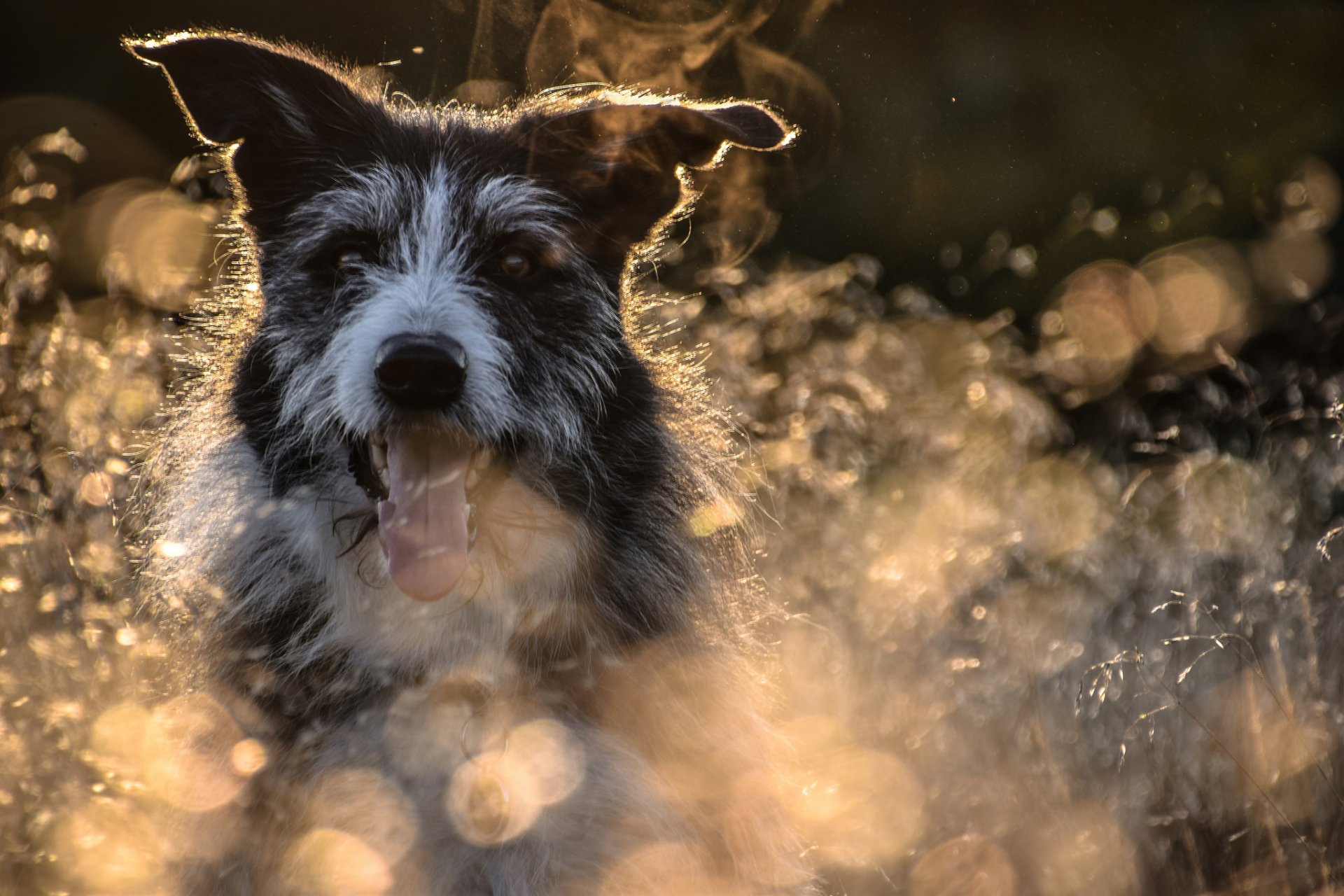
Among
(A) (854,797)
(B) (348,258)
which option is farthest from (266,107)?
(A) (854,797)

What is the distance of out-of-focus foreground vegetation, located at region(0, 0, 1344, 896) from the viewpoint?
340 cm

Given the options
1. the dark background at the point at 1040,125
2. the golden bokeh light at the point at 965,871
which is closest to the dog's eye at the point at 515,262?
the golden bokeh light at the point at 965,871

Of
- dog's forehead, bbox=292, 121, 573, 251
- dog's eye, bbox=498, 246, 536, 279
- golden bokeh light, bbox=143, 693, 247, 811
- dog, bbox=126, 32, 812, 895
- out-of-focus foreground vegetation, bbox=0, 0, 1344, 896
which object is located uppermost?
dog's forehead, bbox=292, 121, 573, 251

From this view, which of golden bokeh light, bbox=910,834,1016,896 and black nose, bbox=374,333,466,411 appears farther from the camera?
golden bokeh light, bbox=910,834,1016,896

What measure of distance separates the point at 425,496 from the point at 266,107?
3.30 feet

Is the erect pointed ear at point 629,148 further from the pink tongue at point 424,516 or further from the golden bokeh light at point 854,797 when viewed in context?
the golden bokeh light at point 854,797

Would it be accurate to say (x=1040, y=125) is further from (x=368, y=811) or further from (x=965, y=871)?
(x=368, y=811)

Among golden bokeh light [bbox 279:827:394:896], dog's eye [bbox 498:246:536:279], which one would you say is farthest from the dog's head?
golden bokeh light [bbox 279:827:394:896]

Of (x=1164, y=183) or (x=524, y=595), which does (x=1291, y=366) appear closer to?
(x=524, y=595)

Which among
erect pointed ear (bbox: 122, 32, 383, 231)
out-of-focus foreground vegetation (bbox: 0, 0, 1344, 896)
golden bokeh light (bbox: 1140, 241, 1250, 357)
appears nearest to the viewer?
erect pointed ear (bbox: 122, 32, 383, 231)

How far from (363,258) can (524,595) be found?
0.86 metres

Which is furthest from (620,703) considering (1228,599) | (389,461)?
(1228,599)

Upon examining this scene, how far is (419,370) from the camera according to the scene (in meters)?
2.65

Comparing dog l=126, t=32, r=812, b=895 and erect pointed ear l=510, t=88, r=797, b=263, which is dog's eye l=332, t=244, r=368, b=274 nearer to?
dog l=126, t=32, r=812, b=895
